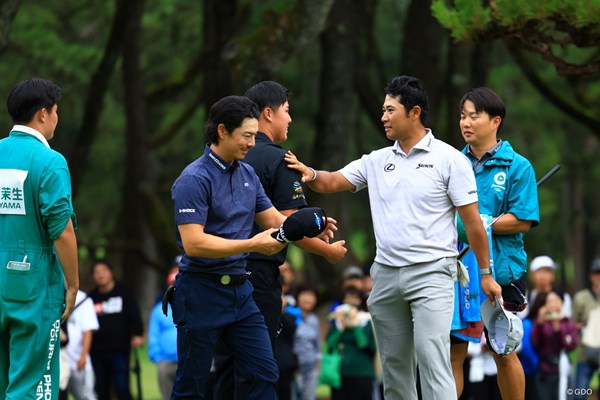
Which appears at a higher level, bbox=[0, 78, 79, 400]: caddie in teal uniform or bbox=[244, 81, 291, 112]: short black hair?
bbox=[244, 81, 291, 112]: short black hair

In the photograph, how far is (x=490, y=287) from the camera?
8.30 metres

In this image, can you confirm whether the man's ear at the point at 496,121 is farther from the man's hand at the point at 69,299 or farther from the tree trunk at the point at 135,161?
the tree trunk at the point at 135,161

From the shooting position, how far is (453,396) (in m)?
7.98

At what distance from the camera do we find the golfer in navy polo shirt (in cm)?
752

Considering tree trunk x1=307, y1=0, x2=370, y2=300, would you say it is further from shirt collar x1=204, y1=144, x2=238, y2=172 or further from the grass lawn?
shirt collar x1=204, y1=144, x2=238, y2=172

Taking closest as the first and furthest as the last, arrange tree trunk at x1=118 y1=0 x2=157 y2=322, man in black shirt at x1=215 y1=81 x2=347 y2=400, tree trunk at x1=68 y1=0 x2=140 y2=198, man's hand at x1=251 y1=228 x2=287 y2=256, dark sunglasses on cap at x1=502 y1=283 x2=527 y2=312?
man's hand at x1=251 y1=228 x2=287 y2=256 → man in black shirt at x1=215 y1=81 x2=347 y2=400 → dark sunglasses on cap at x1=502 y1=283 x2=527 y2=312 → tree trunk at x1=68 y1=0 x2=140 y2=198 → tree trunk at x1=118 y1=0 x2=157 y2=322

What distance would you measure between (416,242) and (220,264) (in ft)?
4.55

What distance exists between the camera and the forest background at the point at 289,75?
14.8 m

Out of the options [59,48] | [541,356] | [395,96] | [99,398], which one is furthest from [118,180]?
[395,96]

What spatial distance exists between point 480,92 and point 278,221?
1996 mm

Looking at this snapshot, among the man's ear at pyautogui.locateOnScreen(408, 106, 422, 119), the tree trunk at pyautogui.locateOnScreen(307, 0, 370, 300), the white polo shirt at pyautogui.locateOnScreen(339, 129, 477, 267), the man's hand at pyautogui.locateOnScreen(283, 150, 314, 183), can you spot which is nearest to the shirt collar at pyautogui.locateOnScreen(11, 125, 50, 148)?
the man's hand at pyautogui.locateOnScreen(283, 150, 314, 183)

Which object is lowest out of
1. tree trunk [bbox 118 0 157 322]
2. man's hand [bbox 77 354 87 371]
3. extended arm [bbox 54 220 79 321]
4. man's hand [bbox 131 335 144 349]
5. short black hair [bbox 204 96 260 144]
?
man's hand [bbox 77 354 87 371]

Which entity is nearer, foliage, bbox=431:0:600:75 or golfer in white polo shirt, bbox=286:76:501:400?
golfer in white polo shirt, bbox=286:76:501:400

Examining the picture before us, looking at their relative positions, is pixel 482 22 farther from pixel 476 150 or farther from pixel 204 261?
pixel 204 261
